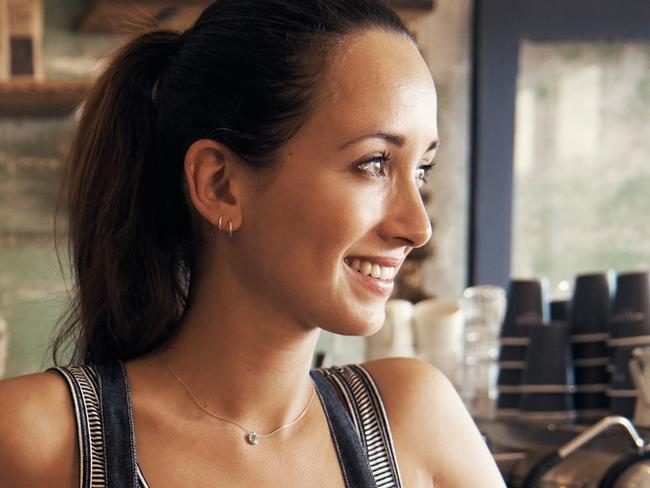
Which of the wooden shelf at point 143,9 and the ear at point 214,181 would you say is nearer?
the ear at point 214,181

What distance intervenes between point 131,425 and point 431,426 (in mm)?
370

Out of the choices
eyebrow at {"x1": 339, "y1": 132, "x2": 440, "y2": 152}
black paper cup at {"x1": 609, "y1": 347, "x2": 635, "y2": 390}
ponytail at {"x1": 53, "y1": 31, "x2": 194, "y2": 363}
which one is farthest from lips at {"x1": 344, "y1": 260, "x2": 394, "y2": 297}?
black paper cup at {"x1": 609, "y1": 347, "x2": 635, "y2": 390}

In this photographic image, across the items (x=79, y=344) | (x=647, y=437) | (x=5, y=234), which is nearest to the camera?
(x=79, y=344)

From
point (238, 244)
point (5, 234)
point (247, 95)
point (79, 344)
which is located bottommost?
point (5, 234)

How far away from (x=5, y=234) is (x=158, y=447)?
2031 millimetres

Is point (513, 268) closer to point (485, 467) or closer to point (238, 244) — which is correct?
point (485, 467)

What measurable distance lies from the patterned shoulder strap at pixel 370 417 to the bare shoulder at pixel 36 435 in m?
0.34

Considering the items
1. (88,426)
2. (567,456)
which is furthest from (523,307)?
(88,426)

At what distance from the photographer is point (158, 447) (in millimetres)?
1101

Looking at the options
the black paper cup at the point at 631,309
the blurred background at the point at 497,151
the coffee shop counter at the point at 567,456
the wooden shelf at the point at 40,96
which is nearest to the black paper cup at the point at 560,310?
the black paper cup at the point at 631,309

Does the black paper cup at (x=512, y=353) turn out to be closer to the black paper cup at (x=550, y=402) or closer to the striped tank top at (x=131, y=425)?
the black paper cup at (x=550, y=402)

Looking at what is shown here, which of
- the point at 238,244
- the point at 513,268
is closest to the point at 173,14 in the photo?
the point at 513,268

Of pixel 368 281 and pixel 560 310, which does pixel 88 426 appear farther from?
pixel 560 310

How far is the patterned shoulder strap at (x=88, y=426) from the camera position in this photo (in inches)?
41.4
